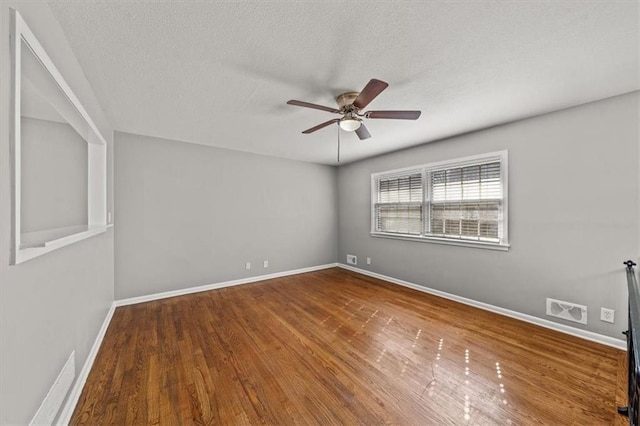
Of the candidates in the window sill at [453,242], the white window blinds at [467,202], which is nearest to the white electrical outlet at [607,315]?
the window sill at [453,242]

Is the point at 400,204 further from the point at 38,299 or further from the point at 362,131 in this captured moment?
the point at 38,299

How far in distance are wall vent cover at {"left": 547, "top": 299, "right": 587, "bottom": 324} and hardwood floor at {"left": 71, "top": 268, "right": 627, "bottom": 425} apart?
215 millimetres

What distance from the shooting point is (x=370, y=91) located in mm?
1812

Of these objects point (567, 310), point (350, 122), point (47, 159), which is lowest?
point (567, 310)

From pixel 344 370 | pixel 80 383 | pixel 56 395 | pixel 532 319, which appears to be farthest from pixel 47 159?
pixel 532 319

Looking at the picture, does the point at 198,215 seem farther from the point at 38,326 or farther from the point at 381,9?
the point at 381,9

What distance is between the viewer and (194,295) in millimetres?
3773

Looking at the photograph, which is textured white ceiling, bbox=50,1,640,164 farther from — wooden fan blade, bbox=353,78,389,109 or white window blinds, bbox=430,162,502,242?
white window blinds, bbox=430,162,502,242

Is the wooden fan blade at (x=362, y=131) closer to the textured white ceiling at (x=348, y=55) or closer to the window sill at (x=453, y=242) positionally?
the textured white ceiling at (x=348, y=55)

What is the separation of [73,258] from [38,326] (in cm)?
65

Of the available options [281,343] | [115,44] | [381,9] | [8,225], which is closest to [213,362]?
[281,343]

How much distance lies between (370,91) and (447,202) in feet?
8.52

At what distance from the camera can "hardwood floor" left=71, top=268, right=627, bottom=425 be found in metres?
1.57

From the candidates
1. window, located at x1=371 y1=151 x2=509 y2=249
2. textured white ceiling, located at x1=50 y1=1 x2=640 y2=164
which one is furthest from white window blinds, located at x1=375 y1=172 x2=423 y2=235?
textured white ceiling, located at x1=50 y1=1 x2=640 y2=164
